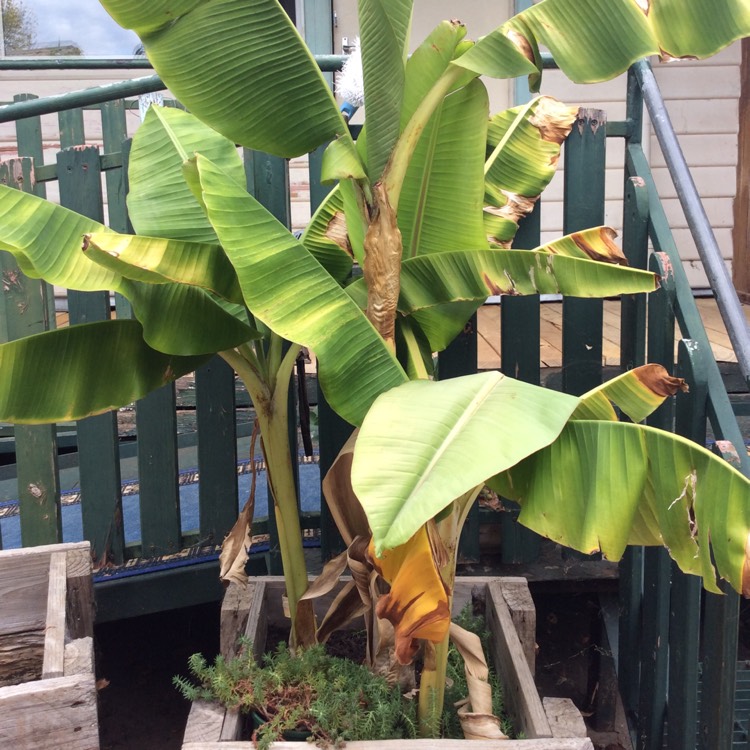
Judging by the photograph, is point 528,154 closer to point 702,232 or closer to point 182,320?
point 702,232

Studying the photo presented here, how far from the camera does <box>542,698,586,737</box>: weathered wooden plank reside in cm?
176

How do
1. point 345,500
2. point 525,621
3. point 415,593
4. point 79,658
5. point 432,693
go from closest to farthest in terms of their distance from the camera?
point 415,593
point 79,658
point 432,693
point 345,500
point 525,621

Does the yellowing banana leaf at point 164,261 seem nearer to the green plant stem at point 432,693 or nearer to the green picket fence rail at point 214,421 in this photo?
the green plant stem at point 432,693

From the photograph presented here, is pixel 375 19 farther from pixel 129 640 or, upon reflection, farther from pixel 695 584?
pixel 129 640

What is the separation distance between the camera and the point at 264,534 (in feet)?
9.95

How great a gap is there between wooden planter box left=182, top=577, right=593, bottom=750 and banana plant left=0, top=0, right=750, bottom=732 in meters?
0.22

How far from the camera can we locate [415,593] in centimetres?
146

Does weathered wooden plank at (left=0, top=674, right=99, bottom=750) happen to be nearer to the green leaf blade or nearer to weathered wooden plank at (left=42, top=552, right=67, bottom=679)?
weathered wooden plank at (left=42, top=552, right=67, bottom=679)

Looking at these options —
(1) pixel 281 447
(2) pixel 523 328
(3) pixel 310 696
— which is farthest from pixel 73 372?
(2) pixel 523 328

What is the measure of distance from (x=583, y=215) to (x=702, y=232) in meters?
0.66

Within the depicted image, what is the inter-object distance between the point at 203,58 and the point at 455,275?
0.71 metres

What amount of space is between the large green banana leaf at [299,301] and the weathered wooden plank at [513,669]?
2.54 ft

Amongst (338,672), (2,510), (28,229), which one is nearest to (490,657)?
(338,672)

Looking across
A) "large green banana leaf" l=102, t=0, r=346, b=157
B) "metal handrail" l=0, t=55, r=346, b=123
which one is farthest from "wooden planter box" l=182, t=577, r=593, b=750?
"metal handrail" l=0, t=55, r=346, b=123
